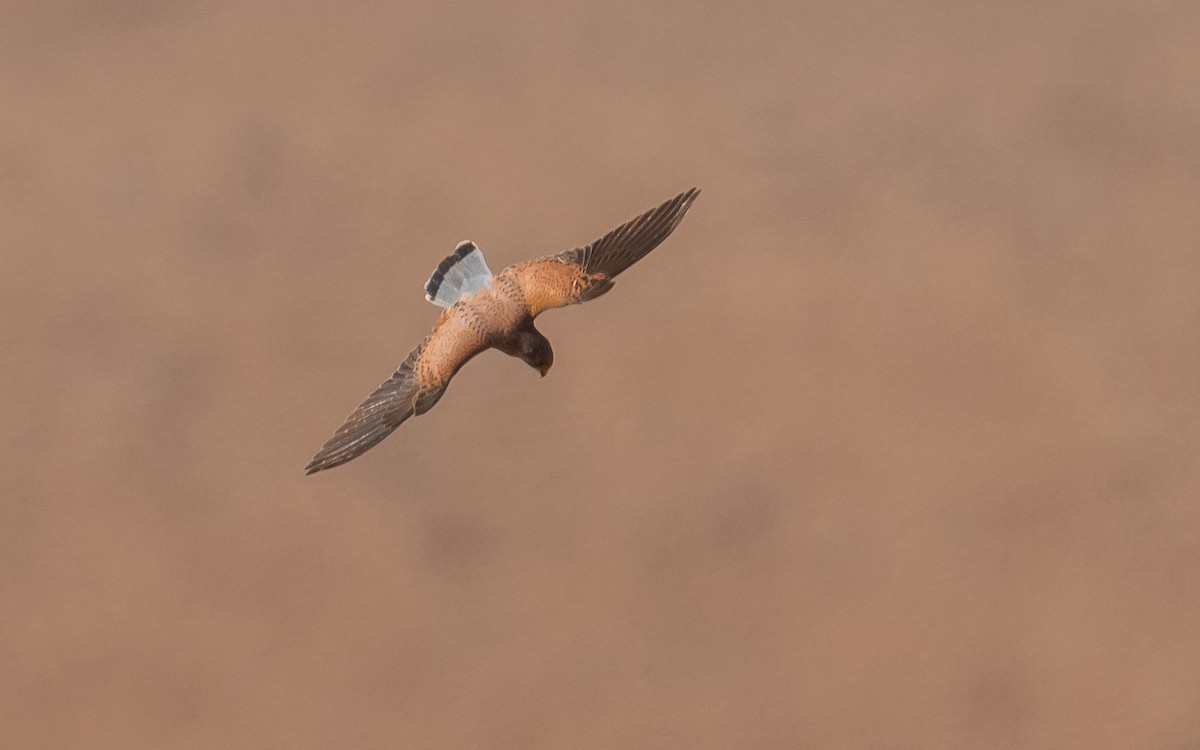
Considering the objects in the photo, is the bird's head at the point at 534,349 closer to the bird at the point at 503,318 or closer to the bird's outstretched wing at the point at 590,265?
the bird at the point at 503,318

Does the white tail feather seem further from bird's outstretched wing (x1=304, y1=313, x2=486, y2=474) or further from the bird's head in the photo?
the bird's head

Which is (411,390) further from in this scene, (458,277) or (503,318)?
(458,277)

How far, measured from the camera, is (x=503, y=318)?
4.89m

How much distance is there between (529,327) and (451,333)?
282mm

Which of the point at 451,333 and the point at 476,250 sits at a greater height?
the point at 476,250

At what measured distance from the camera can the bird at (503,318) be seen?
4762mm

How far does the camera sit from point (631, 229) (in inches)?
194

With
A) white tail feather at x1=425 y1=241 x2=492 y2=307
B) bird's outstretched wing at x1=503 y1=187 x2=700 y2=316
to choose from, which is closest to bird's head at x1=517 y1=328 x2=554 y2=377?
bird's outstretched wing at x1=503 y1=187 x2=700 y2=316

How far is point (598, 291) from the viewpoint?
4984 mm

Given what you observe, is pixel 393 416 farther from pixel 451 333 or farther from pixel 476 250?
pixel 476 250

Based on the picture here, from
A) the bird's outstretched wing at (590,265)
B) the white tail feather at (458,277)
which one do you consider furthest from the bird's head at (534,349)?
the white tail feather at (458,277)

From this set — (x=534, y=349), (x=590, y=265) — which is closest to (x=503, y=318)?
(x=534, y=349)

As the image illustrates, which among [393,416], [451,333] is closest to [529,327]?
[451,333]

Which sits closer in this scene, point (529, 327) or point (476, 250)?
point (529, 327)
